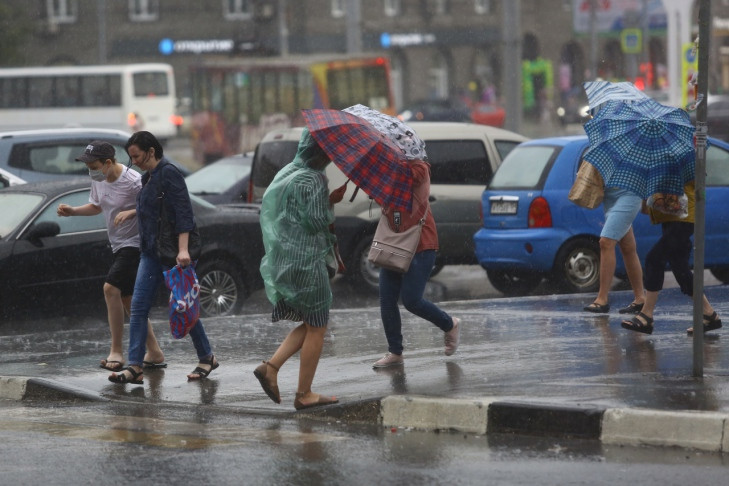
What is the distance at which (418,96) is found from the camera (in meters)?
70.8

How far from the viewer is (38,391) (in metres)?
8.66

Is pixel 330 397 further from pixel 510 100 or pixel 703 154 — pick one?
pixel 510 100

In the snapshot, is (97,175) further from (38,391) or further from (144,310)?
(38,391)

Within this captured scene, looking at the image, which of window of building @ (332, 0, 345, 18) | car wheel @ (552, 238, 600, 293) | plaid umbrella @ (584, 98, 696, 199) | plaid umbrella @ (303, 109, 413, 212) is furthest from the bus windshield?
plaid umbrella @ (303, 109, 413, 212)

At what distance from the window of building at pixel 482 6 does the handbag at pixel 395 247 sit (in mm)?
64932

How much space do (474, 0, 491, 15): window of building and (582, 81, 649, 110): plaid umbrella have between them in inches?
2483

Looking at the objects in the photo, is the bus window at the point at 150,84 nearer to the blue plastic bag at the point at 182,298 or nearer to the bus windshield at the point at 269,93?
the bus windshield at the point at 269,93

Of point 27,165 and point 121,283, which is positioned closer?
point 121,283

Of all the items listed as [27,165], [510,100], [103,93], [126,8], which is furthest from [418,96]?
[27,165]

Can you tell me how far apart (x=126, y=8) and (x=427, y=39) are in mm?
15096

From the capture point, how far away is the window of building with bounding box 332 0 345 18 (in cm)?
6881

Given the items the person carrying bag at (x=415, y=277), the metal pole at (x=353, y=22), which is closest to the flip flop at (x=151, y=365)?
the person carrying bag at (x=415, y=277)

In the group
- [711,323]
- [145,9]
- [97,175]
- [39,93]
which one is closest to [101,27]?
[145,9]

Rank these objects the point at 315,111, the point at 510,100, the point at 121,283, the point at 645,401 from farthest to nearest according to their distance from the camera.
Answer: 1. the point at 510,100
2. the point at 121,283
3. the point at 315,111
4. the point at 645,401
